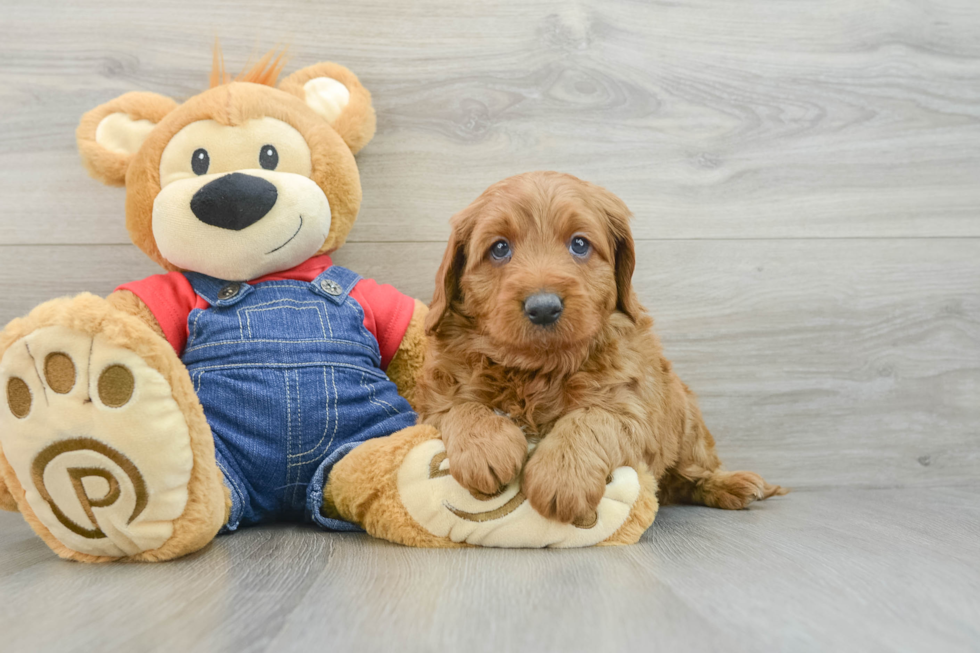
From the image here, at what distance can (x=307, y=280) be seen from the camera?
4.99ft

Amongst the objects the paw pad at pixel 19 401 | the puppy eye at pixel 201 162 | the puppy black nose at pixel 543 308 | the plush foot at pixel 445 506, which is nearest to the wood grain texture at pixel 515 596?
the plush foot at pixel 445 506

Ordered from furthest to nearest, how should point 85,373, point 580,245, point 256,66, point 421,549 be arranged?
1. point 256,66
2. point 580,245
3. point 421,549
4. point 85,373

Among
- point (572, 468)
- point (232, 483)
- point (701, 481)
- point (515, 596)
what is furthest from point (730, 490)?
point (232, 483)

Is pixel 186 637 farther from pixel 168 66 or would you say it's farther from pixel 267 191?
pixel 168 66

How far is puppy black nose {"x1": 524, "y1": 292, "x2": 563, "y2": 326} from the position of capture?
3.85ft

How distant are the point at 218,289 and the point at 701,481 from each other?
120cm

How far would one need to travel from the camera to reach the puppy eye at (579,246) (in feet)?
4.33

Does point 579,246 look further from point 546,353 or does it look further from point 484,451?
point 484,451

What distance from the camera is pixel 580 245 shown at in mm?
1328

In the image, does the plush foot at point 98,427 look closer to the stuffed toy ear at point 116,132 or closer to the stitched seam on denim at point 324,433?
the stitched seam on denim at point 324,433

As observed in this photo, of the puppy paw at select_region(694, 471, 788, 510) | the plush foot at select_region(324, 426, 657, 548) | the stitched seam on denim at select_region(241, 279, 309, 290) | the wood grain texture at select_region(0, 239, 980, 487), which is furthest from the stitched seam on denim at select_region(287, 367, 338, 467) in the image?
the puppy paw at select_region(694, 471, 788, 510)

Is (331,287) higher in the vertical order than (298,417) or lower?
higher

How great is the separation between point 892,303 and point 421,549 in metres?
1.60

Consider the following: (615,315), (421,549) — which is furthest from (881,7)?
(421,549)
